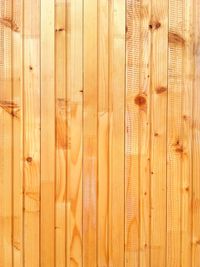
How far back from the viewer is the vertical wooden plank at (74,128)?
5.34ft

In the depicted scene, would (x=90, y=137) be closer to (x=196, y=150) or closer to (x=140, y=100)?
(x=140, y=100)

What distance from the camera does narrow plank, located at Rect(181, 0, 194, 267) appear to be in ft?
5.44

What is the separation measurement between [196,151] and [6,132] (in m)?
0.76

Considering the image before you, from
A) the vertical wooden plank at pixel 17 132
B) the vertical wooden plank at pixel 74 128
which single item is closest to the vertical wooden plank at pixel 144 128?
the vertical wooden plank at pixel 74 128

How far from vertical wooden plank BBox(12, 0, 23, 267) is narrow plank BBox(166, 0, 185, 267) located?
0.59 m

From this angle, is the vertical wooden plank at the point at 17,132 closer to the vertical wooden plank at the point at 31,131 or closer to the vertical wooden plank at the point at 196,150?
the vertical wooden plank at the point at 31,131

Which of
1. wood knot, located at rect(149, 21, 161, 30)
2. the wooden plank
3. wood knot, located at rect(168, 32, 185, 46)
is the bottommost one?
the wooden plank

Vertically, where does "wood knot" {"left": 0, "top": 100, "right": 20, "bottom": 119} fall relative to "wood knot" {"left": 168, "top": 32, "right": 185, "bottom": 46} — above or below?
below

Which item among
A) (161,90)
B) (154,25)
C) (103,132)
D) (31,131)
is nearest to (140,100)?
(161,90)

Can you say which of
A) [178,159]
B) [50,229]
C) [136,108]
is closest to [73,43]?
[136,108]

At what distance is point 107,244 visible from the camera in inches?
65.6

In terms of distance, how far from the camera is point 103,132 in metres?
1.65

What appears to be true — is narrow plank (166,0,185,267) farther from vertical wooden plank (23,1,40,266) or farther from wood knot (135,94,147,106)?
vertical wooden plank (23,1,40,266)

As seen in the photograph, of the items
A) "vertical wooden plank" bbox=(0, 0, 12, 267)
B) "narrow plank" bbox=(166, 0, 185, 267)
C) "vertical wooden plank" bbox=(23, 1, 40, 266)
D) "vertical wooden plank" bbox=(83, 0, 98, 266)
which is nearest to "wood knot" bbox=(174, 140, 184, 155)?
"narrow plank" bbox=(166, 0, 185, 267)
